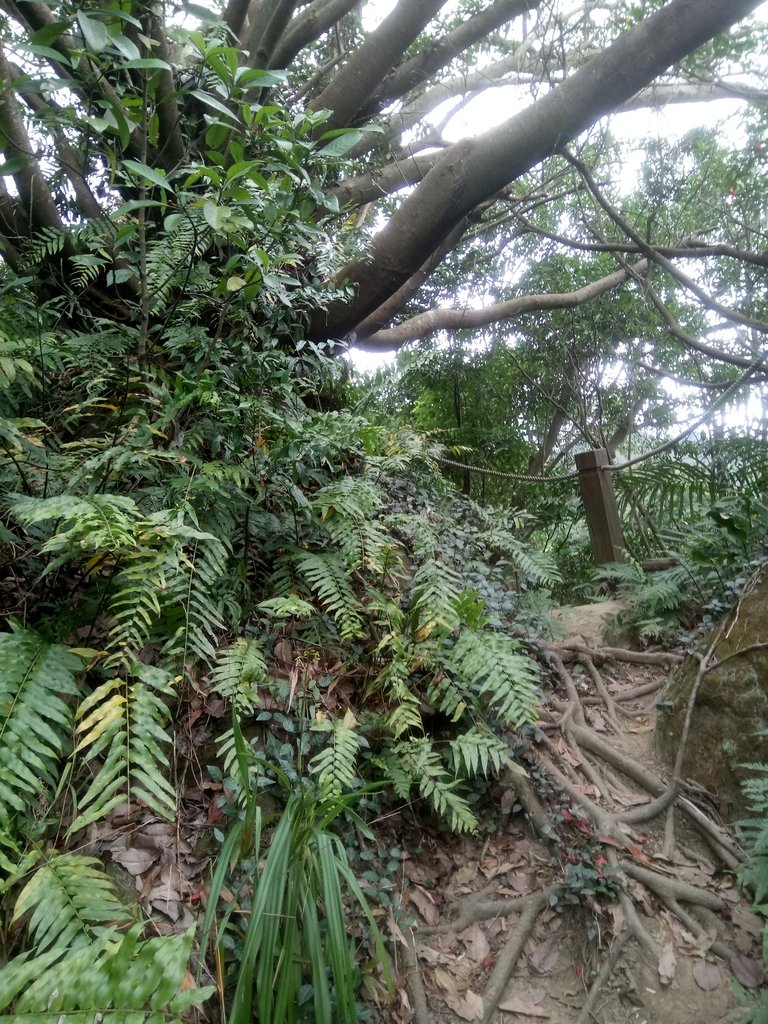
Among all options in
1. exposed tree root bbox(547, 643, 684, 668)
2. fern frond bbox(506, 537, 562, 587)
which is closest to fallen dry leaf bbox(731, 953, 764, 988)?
fern frond bbox(506, 537, 562, 587)

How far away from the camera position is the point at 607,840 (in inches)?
91.5

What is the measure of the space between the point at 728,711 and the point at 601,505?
2.36 metres

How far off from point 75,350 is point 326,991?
106 inches

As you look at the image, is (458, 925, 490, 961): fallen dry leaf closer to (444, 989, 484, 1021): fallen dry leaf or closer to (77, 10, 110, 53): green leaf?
(444, 989, 484, 1021): fallen dry leaf

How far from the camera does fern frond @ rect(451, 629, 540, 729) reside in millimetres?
2211

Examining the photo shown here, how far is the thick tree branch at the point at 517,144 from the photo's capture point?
3016mm

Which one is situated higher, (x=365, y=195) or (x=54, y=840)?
(x=365, y=195)

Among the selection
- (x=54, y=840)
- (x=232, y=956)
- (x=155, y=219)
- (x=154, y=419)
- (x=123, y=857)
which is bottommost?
(x=232, y=956)

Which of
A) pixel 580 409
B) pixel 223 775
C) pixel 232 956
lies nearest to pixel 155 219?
pixel 223 775

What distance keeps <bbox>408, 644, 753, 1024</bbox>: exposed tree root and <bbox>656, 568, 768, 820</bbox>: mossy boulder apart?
0.06 meters

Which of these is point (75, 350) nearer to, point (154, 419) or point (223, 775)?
point (154, 419)

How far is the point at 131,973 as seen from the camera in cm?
105

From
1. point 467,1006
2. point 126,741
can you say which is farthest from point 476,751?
point 126,741

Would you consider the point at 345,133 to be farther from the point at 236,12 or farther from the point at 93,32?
the point at 236,12
